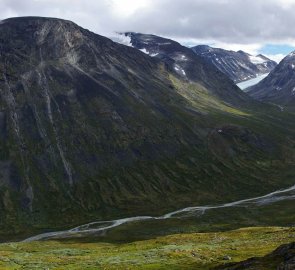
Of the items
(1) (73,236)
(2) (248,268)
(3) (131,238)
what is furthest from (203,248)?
(1) (73,236)

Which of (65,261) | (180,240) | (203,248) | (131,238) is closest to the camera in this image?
(65,261)

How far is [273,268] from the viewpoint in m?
53.5

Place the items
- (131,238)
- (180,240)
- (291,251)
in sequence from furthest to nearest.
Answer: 1. (131,238)
2. (180,240)
3. (291,251)

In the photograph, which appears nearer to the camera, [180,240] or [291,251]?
[291,251]

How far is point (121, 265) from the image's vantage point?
77.7 m

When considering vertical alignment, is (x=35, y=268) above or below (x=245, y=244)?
above

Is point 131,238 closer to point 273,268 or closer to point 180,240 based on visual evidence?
point 180,240

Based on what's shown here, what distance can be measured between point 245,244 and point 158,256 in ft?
68.1

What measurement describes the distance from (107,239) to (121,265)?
347ft

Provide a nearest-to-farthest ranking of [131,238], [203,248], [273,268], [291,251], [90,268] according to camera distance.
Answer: [273,268] < [291,251] < [90,268] < [203,248] < [131,238]

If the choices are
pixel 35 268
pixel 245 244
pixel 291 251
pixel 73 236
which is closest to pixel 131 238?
pixel 73 236

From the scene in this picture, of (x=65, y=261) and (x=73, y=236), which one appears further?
(x=73, y=236)

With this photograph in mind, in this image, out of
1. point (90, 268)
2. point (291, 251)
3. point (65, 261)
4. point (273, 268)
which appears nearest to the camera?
point (273, 268)

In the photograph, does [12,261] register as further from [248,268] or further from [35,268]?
[248,268]
